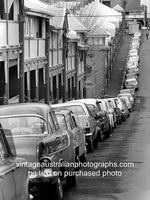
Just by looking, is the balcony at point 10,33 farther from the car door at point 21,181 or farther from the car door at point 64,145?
the car door at point 21,181

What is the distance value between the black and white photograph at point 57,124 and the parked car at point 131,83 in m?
0.24

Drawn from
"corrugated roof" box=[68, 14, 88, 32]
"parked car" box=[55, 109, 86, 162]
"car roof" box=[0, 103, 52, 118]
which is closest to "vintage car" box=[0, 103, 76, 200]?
"car roof" box=[0, 103, 52, 118]

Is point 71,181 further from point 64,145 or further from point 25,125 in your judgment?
point 25,125

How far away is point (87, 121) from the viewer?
2261cm

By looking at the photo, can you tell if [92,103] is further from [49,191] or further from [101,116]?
[49,191]

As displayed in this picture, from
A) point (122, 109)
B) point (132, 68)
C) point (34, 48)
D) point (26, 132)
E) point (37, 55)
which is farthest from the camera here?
point (132, 68)

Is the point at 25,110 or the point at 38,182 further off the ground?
the point at 25,110

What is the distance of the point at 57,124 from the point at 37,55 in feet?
74.7

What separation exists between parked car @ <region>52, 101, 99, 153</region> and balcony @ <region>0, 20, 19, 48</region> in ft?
18.4

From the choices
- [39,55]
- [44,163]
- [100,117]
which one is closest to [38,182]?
[44,163]

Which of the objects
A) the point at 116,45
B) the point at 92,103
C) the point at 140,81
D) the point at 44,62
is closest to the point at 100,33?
the point at 140,81

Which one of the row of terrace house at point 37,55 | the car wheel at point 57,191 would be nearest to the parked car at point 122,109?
the row of terrace house at point 37,55

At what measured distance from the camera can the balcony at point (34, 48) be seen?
3409cm

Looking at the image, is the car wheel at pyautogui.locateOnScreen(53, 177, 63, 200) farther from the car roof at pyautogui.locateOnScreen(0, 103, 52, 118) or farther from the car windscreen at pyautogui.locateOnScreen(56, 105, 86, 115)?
the car windscreen at pyautogui.locateOnScreen(56, 105, 86, 115)
